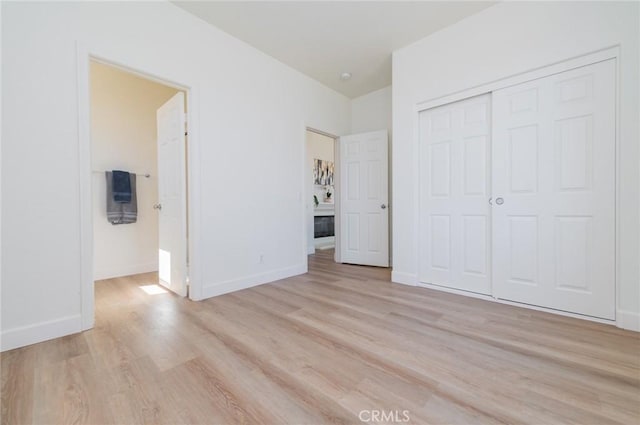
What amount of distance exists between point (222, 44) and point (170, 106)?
2.79ft

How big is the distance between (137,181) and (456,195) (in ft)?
13.3

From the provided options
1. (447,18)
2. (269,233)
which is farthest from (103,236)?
(447,18)

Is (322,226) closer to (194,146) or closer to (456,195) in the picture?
(456,195)

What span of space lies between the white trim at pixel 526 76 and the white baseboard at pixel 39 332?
3.58 m

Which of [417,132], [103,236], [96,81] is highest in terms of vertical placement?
[96,81]

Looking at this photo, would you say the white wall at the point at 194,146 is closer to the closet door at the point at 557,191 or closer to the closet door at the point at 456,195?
the closet door at the point at 456,195

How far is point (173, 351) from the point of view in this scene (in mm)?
1591

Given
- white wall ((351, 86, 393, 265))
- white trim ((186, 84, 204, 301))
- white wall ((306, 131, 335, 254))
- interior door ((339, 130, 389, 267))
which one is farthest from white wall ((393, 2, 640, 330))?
white wall ((306, 131, 335, 254))

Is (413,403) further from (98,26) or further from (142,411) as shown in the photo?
(98,26)

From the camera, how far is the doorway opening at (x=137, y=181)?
2650 millimetres

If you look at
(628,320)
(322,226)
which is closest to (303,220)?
(322,226)

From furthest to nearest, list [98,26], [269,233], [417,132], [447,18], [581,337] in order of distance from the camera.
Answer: [269,233] < [417,132] < [447,18] < [98,26] < [581,337]

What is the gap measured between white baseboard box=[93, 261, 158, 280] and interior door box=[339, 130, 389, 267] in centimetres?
278

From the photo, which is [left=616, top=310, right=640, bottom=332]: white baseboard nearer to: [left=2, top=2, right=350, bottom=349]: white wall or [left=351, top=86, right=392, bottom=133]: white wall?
[left=2, top=2, right=350, bottom=349]: white wall
